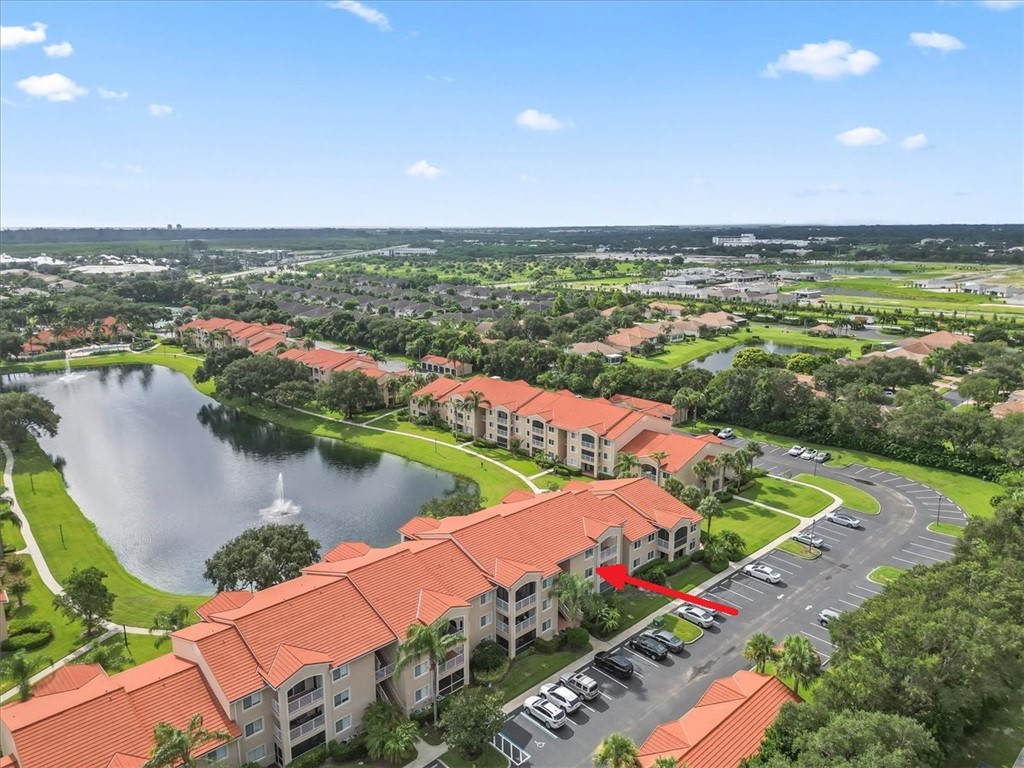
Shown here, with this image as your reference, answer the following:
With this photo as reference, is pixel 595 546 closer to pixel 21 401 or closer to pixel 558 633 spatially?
pixel 558 633

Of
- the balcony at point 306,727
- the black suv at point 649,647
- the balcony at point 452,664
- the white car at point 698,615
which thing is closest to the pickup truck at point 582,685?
the black suv at point 649,647

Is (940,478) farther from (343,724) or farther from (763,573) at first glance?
(343,724)

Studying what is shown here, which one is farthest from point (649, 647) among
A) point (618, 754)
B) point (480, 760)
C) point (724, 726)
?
point (480, 760)

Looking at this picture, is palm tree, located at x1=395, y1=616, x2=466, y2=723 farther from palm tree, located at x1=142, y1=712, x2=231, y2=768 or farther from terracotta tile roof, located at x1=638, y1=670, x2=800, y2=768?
terracotta tile roof, located at x1=638, y1=670, x2=800, y2=768

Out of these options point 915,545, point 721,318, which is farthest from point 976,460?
point 721,318

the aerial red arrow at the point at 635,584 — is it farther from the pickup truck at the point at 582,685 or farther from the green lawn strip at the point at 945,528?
the green lawn strip at the point at 945,528
